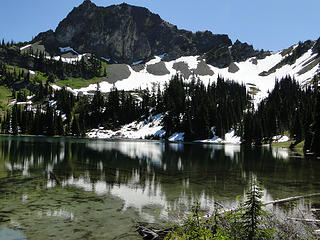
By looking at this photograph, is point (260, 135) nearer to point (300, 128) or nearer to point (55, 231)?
point (300, 128)

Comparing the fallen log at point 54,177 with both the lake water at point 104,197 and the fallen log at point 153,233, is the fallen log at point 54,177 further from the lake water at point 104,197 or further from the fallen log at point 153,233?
the fallen log at point 153,233

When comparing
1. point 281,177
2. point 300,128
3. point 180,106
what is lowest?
point 281,177

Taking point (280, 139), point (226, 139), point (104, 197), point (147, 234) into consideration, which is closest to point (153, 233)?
point (147, 234)

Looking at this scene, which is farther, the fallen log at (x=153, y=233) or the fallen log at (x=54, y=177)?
the fallen log at (x=54, y=177)

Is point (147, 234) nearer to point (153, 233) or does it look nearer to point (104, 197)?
point (153, 233)

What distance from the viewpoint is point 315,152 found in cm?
7350

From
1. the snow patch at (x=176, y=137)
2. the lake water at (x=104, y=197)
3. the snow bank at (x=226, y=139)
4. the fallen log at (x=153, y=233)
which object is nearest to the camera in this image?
the fallen log at (x=153, y=233)

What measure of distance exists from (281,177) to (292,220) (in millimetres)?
21479

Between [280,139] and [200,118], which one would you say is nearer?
[280,139]

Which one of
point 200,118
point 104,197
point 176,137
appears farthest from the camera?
point 176,137

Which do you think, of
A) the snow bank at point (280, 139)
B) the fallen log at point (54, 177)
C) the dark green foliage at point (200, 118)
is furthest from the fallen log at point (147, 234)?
the dark green foliage at point (200, 118)

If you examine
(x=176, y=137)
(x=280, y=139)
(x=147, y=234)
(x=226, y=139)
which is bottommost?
(x=147, y=234)

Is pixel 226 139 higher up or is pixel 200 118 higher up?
pixel 200 118

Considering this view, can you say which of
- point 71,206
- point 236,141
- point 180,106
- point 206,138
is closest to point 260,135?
point 236,141
